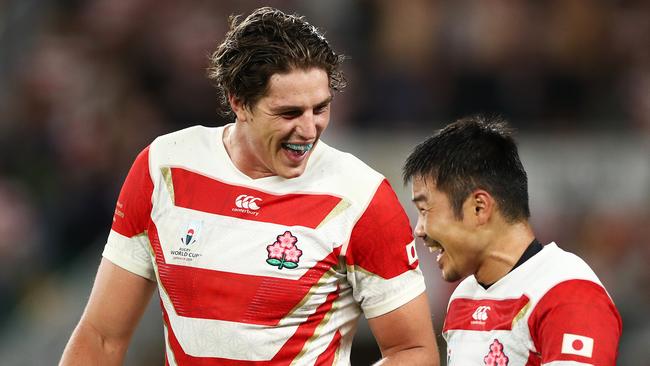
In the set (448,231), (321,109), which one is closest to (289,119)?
(321,109)

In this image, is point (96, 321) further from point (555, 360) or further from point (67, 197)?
point (67, 197)

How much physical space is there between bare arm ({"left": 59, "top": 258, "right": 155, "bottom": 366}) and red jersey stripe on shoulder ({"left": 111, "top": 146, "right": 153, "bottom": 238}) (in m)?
0.16

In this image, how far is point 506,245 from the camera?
159 inches

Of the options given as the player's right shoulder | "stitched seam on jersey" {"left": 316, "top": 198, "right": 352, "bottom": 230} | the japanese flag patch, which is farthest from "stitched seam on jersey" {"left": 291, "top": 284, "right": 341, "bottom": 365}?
the japanese flag patch

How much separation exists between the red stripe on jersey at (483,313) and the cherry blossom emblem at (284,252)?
2.00 ft

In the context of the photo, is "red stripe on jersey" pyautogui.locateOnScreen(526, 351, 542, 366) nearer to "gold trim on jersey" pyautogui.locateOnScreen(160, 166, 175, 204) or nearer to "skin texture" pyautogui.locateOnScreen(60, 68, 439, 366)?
"skin texture" pyautogui.locateOnScreen(60, 68, 439, 366)

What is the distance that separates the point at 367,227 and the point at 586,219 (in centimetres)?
506

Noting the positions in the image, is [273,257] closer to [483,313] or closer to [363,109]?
[483,313]

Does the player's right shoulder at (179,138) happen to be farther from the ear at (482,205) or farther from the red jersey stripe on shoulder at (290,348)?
the ear at (482,205)

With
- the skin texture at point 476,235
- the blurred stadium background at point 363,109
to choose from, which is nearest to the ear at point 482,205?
the skin texture at point 476,235

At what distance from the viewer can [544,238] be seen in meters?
8.64

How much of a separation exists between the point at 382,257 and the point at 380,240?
0.06 metres

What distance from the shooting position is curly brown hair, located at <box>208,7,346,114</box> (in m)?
4.06

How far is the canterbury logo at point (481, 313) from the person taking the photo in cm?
403
